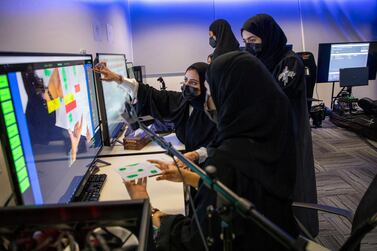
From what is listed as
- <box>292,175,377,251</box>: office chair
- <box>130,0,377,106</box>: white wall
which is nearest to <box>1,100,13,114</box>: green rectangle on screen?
<box>292,175,377,251</box>: office chair

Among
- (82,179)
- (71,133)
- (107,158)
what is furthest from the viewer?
(107,158)

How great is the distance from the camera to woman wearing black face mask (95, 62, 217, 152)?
1599mm

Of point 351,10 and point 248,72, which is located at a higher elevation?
point 351,10

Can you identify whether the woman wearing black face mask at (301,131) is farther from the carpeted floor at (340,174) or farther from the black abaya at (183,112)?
the black abaya at (183,112)

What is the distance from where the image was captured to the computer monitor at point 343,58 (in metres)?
4.46

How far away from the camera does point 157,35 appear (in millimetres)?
4520

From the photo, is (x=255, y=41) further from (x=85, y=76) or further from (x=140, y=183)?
(x=140, y=183)

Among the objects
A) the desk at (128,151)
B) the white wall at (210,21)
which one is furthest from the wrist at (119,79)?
the white wall at (210,21)

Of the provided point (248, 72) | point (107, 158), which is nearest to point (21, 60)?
point (248, 72)

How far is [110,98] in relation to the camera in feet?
5.65

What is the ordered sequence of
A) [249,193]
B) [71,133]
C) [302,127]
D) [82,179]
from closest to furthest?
[249,193]
[71,133]
[82,179]
[302,127]

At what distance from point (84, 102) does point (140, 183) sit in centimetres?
42

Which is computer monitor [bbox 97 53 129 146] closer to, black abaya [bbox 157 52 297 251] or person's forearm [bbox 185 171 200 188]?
person's forearm [bbox 185 171 200 188]

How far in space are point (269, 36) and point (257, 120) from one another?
1444 mm
